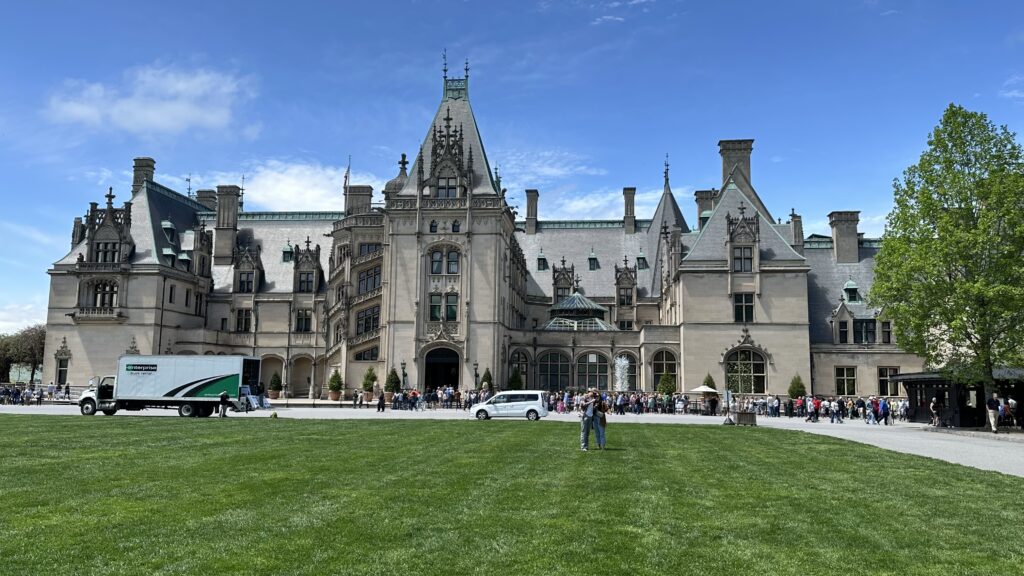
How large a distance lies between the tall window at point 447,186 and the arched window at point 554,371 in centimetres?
1578

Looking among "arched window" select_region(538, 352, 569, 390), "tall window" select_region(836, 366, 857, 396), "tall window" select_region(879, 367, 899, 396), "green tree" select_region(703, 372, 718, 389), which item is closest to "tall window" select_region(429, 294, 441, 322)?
"arched window" select_region(538, 352, 569, 390)

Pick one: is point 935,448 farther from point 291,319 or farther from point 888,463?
point 291,319

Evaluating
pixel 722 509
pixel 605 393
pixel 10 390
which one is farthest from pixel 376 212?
pixel 722 509

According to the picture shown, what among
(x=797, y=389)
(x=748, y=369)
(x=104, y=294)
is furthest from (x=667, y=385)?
(x=104, y=294)

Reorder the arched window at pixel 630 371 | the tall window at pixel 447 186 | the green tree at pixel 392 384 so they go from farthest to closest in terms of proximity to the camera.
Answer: the arched window at pixel 630 371 → the tall window at pixel 447 186 → the green tree at pixel 392 384

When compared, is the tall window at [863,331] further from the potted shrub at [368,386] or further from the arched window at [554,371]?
the potted shrub at [368,386]

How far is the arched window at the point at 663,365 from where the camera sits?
2484 inches

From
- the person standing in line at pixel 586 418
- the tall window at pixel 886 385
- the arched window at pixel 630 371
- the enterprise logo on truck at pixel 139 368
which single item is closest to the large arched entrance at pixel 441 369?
the arched window at pixel 630 371

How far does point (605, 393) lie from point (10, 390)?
4409cm

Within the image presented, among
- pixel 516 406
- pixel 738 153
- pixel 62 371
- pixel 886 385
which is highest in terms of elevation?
pixel 738 153

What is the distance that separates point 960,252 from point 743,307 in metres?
24.3

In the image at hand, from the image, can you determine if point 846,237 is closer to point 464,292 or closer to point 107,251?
point 464,292

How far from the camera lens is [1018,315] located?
35.5m

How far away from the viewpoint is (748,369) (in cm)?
6034
